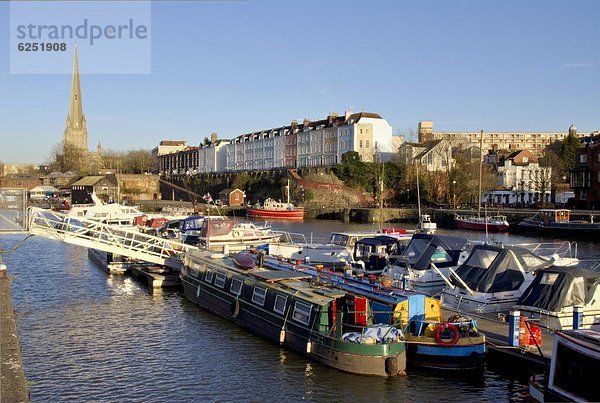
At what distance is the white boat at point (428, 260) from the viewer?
2627 centimetres

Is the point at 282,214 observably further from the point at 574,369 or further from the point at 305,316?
the point at 574,369

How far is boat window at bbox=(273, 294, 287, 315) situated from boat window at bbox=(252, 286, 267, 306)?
0.89 meters

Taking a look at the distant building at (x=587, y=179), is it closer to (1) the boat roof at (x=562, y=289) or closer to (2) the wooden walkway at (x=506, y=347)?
(1) the boat roof at (x=562, y=289)

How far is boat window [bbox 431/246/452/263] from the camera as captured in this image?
27688 mm

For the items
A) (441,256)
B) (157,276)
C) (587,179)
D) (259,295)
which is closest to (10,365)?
(259,295)

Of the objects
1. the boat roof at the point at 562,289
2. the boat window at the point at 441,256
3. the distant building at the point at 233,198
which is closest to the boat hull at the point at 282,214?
the distant building at the point at 233,198

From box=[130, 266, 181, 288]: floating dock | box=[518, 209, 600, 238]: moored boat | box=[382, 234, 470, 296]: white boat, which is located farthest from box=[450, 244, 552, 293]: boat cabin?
box=[518, 209, 600, 238]: moored boat

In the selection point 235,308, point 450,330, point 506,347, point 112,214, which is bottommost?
point 235,308

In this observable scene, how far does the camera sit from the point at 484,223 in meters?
71.5

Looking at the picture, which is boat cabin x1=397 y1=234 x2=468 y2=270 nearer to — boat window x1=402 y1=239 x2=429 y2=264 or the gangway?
boat window x1=402 y1=239 x2=429 y2=264

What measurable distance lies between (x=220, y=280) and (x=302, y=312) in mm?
6772

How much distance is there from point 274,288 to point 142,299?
1067 centimetres

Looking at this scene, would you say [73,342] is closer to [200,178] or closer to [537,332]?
[537,332]

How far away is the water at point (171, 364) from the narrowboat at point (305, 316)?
405mm
